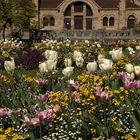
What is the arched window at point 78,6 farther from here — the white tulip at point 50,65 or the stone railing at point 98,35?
the white tulip at point 50,65

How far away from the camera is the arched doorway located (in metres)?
72.3

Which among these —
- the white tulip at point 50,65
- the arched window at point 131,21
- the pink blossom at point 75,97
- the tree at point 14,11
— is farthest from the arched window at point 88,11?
the pink blossom at point 75,97

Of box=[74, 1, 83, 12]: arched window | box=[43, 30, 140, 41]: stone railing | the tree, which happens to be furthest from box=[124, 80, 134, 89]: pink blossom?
box=[74, 1, 83, 12]: arched window

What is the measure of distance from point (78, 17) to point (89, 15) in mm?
1784

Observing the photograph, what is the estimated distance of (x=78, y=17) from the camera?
239 ft

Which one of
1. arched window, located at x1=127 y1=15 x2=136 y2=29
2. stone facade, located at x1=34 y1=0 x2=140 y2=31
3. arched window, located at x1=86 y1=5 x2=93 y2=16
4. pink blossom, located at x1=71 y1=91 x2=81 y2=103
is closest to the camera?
pink blossom, located at x1=71 y1=91 x2=81 y2=103

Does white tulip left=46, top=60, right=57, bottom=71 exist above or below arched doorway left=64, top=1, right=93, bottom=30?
below

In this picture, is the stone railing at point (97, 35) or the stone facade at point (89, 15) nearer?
the stone railing at point (97, 35)

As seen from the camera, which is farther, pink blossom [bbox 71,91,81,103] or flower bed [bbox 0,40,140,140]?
pink blossom [bbox 71,91,81,103]

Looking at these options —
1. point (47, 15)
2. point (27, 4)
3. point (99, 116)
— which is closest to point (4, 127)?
point (99, 116)

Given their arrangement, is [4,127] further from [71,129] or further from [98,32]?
[98,32]

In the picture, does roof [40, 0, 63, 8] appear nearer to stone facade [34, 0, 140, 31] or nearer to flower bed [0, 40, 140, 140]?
stone facade [34, 0, 140, 31]

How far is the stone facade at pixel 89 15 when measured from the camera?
7075cm

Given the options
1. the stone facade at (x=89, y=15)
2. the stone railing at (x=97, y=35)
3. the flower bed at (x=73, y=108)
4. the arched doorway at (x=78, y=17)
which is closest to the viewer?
the flower bed at (x=73, y=108)
